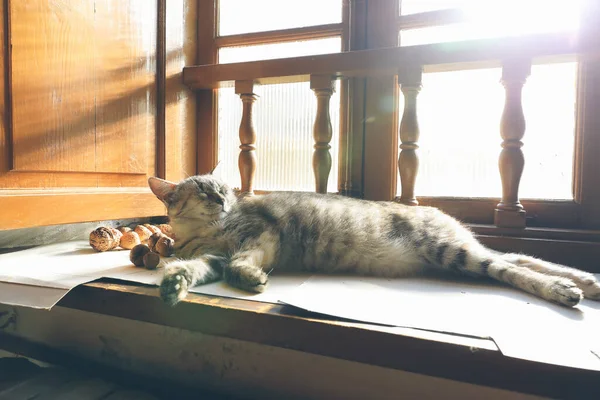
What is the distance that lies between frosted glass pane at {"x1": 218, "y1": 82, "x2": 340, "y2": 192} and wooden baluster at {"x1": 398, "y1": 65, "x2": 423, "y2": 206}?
0.33m

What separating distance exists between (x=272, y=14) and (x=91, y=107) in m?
0.87

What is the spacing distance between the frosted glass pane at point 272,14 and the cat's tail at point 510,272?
1080mm

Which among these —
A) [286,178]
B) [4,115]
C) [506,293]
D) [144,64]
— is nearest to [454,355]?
[506,293]

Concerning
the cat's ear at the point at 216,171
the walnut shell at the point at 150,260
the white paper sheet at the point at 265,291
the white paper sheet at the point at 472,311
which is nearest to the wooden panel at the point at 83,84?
the cat's ear at the point at 216,171

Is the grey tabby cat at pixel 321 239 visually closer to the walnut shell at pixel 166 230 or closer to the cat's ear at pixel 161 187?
the cat's ear at pixel 161 187

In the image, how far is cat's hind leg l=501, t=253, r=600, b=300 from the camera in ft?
2.97

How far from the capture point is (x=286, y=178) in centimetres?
168

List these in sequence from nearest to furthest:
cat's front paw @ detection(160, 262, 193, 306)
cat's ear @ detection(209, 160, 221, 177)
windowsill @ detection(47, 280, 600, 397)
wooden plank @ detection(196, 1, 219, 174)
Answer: windowsill @ detection(47, 280, 600, 397) → cat's front paw @ detection(160, 262, 193, 306) → cat's ear @ detection(209, 160, 221, 177) → wooden plank @ detection(196, 1, 219, 174)

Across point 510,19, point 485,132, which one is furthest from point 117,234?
point 510,19

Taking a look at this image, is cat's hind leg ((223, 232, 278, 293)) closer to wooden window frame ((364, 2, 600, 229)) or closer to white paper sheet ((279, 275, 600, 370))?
white paper sheet ((279, 275, 600, 370))

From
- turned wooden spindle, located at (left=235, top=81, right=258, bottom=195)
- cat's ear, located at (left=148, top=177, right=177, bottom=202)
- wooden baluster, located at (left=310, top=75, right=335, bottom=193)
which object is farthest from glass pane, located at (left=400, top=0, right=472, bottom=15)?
cat's ear, located at (left=148, top=177, right=177, bottom=202)

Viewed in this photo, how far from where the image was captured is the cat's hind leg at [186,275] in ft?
2.61

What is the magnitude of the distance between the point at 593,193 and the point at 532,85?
428 mm

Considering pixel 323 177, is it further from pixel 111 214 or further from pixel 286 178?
pixel 111 214
